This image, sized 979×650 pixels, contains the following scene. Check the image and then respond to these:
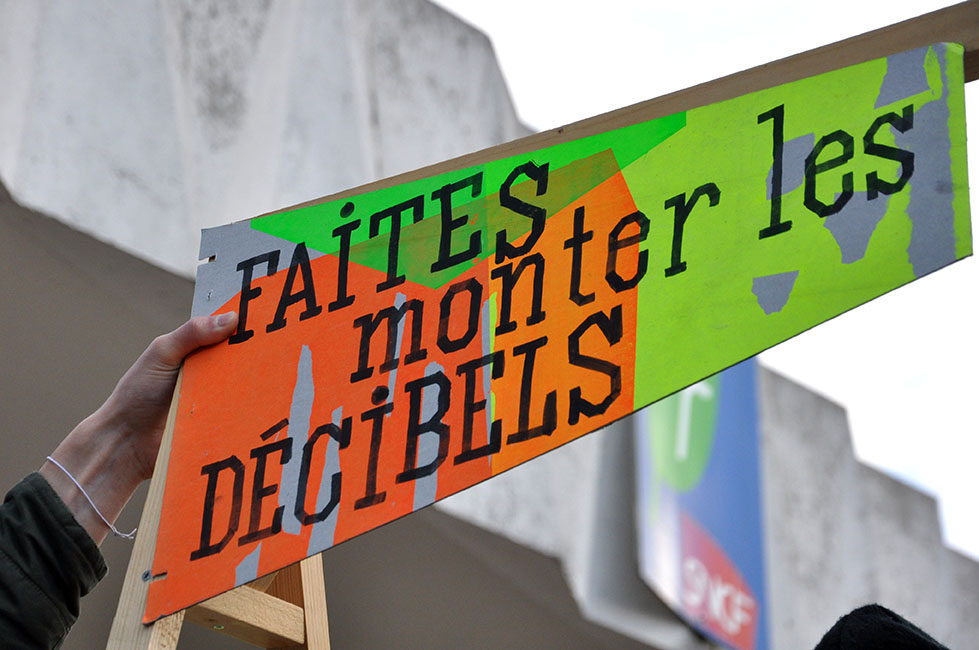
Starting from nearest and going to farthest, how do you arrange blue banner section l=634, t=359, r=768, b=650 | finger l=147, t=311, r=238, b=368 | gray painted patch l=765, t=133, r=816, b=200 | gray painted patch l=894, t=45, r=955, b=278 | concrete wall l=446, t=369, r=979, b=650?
1. gray painted patch l=894, t=45, r=955, b=278
2. gray painted patch l=765, t=133, r=816, b=200
3. finger l=147, t=311, r=238, b=368
4. concrete wall l=446, t=369, r=979, b=650
5. blue banner section l=634, t=359, r=768, b=650

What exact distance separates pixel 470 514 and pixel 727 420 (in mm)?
1792

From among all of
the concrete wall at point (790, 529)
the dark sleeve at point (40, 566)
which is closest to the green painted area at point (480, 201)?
the dark sleeve at point (40, 566)

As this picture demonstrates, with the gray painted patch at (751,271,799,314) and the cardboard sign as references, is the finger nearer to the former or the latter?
the cardboard sign

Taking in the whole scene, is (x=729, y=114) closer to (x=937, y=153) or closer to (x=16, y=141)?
(x=937, y=153)

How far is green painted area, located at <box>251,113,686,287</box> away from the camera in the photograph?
109 cm

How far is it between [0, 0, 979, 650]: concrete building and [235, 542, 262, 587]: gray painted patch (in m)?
2.20

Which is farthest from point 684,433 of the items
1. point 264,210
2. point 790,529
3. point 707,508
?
point 264,210

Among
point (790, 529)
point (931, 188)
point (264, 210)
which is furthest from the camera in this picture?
point (790, 529)

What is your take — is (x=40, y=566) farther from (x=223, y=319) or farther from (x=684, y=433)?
(x=684, y=433)

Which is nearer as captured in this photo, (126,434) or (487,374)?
(487,374)

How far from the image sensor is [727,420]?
520 centimetres

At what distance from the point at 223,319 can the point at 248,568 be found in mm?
299

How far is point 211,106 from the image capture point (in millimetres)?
3549

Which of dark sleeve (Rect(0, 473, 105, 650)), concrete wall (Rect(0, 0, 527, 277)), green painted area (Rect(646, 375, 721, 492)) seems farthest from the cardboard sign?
green painted area (Rect(646, 375, 721, 492))
